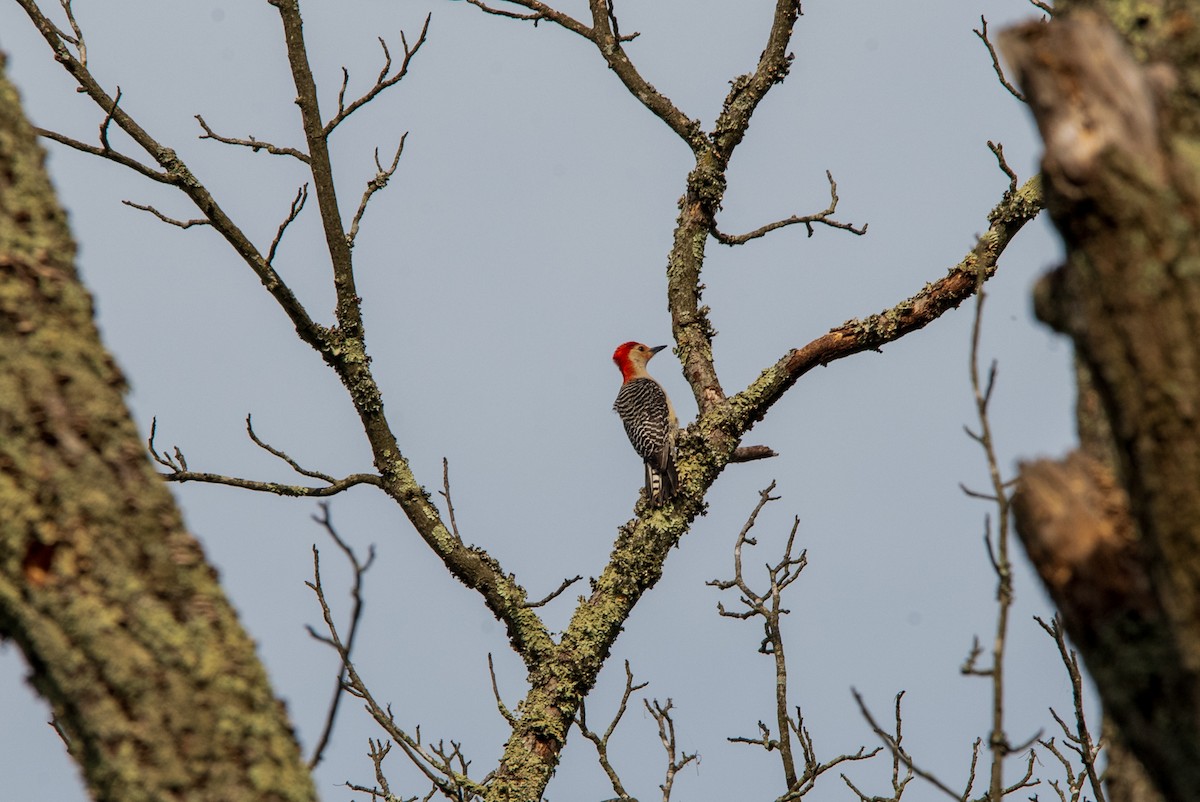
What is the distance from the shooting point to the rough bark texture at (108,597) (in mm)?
1543

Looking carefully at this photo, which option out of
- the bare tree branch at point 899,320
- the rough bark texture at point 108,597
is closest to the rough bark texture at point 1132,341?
the rough bark texture at point 108,597

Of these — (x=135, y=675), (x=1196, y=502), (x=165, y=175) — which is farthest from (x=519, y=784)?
(x=1196, y=502)


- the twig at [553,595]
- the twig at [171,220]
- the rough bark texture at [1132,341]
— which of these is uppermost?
the twig at [171,220]

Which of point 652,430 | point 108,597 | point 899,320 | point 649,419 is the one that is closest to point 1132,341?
point 108,597

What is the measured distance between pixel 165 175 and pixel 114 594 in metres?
3.68

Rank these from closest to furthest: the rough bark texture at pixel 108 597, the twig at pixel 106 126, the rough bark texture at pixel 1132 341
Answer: the rough bark texture at pixel 1132 341 → the rough bark texture at pixel 108 597 → the twig at pixel 106 126

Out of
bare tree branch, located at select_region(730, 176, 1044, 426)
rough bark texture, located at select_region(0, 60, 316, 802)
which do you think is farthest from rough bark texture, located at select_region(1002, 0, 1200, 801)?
bare tree branch, located at select_region(730, 176, 1044, 426)

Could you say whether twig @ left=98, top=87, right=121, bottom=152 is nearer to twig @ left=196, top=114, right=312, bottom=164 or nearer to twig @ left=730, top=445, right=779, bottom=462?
twig @ left=196, top=114, right=312, bottom=164

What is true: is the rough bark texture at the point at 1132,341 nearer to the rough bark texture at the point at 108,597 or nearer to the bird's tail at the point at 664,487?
the rough bark texture at the point at 108,597

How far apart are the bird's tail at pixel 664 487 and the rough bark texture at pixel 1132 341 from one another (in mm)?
3592

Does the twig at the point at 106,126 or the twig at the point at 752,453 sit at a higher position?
the twig at the point at 106,126

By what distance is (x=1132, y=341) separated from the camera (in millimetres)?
1392

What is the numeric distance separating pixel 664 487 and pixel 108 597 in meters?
3.76

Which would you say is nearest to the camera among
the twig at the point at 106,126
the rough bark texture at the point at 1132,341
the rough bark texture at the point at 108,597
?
the rough bark texture at the point at 1132,341
